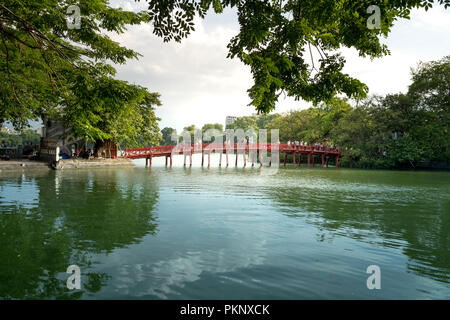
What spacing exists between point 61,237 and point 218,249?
→ 356 cm

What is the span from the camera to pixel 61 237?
6.87m

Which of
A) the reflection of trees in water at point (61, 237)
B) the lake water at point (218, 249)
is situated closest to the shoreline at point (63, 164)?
the reflection of trees in water at point (61, 237)

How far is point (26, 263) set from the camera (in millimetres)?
5242

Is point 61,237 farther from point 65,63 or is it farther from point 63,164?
point 63,164

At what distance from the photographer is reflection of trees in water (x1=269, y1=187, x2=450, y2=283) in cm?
614

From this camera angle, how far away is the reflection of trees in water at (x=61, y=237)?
4504mm

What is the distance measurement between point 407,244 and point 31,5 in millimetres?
13404

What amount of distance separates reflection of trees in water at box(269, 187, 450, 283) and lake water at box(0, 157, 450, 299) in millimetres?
40

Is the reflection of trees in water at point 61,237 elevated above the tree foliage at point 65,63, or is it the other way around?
the tree foliage at point 65,63

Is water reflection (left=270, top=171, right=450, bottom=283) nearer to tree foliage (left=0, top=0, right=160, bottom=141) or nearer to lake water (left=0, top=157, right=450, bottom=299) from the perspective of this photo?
lake water (left=0, top=157, right=450, bottom=299)

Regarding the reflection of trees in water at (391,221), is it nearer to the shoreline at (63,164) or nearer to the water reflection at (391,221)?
the water reflection at (391,221)

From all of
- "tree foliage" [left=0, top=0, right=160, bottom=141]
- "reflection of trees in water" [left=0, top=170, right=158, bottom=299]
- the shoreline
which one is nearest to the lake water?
"reflection of trees in water" [left=0, top=170, right=158, bottom=299]

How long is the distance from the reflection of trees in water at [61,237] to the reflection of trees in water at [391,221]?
490 centimetres

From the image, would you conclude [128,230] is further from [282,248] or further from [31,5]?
[31,5]
